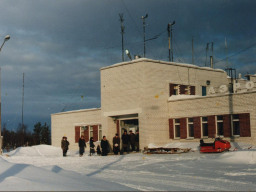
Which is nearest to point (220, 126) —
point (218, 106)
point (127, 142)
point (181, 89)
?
point (218, 106)

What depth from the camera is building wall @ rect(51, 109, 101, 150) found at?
138 feet

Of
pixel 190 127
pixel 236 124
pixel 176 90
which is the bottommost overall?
pixel 190 127

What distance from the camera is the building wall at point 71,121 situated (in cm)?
4197

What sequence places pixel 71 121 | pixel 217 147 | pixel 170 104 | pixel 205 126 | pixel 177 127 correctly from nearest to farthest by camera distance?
pixel 217 147 < pixel 205 126 < pixel 177 127 < pixel 170 104 < pixel 71 121

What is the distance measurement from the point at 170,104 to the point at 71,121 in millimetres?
13388

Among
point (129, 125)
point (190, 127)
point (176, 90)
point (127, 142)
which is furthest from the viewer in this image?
point (129, 125)

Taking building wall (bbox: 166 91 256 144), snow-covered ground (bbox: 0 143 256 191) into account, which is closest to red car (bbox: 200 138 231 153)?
snow-covered ground (bbox: 0 143 256 191)

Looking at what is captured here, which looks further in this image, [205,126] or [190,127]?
[190,127]

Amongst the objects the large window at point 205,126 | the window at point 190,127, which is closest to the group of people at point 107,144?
the window at point 190,127

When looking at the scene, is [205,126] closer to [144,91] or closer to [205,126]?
[205,126]

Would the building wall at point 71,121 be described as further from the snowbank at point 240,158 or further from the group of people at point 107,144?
the snowbank at point 240,158

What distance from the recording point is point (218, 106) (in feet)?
106

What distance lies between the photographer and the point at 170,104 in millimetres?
35688

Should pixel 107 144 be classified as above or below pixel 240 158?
above
